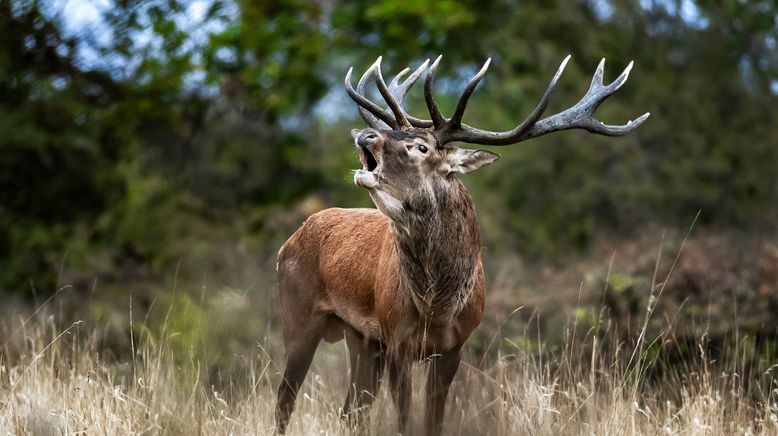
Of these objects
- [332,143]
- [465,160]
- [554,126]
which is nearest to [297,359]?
[465,160]

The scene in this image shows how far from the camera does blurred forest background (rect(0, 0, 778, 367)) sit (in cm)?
1266

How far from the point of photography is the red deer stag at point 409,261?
5590mm

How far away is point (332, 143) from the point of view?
14.8m

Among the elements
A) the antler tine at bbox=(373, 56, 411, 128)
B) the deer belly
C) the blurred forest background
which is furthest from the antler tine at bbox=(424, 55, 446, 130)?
the blurred forest background

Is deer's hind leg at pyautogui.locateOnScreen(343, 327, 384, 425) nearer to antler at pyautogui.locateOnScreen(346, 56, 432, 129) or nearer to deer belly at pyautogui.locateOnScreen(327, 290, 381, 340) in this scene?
deer belly at pyautogui.locateOnScreen(327, 290, 381, 340)

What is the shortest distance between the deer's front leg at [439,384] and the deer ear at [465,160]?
2.93 ft

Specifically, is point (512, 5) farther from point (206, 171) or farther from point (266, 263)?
point (266, 263)

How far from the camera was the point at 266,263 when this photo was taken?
1236cm

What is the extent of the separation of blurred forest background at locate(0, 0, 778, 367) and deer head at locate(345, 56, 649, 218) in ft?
14.1

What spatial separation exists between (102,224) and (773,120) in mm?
9297

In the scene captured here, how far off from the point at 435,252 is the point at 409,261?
134mm

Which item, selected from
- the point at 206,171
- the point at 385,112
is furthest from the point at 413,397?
the point at 206,171

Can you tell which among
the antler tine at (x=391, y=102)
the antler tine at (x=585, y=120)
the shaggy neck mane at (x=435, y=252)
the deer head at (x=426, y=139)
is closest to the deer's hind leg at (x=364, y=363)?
the shaggy neck mane at (x=435, y=252)

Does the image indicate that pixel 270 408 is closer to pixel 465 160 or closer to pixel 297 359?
pixel 297 359
